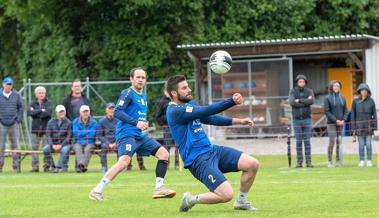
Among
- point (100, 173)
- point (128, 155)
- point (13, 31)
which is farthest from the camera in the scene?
point (13, 31)

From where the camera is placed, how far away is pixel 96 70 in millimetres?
35844

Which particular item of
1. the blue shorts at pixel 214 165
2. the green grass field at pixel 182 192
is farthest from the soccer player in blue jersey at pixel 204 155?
the green grass field at pixel 182 192

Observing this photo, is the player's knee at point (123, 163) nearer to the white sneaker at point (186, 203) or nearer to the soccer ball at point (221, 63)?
the white sneaker at point (186, 203)

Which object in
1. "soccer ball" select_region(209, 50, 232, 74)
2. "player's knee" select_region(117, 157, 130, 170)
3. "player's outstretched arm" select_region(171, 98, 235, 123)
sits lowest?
"player's knee" select_region(117, 157, 130, 170)

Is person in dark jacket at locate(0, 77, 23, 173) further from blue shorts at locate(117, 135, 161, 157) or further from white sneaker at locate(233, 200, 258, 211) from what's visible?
white sneaker at locate(233, 200, 258, 211)

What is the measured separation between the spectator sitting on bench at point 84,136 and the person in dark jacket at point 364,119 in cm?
572

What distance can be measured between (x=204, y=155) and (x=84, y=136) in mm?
10497

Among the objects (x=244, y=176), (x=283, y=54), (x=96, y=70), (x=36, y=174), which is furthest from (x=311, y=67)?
(x=244, y=176)

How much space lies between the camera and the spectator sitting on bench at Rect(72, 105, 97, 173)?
70.6 feet

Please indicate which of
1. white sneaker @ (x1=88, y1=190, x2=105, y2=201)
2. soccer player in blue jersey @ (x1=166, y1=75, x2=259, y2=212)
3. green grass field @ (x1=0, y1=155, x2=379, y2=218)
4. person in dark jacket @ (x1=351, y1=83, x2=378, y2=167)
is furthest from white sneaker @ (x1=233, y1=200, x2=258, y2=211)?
person in dark jacket @ (x1=351, y1=83, x2=378, y2=167)

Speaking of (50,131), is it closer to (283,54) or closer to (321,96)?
(283,54)

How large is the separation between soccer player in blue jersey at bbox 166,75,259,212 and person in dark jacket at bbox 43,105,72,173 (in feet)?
33.7

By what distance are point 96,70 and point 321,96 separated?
825 centimetres

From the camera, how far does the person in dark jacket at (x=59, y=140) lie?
21.6 m
